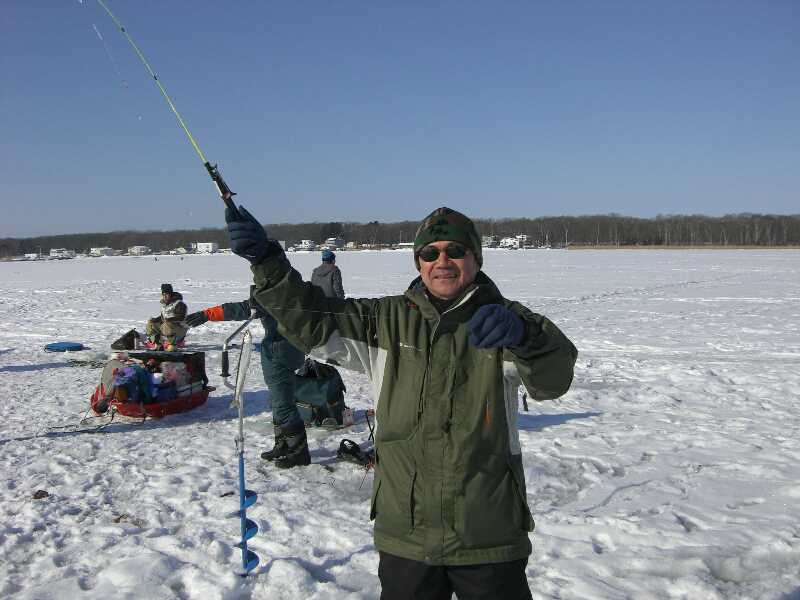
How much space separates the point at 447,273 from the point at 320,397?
169 inches

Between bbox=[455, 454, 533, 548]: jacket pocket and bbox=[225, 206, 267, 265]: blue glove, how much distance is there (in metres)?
1.06

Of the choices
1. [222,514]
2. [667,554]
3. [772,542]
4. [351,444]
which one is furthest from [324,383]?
[772,542]

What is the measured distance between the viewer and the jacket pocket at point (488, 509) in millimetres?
1980

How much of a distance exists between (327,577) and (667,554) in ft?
6.88

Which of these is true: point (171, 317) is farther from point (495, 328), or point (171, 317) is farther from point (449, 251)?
point (495, 328)

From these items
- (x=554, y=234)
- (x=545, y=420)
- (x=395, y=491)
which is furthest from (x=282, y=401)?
(x=554, y=234)

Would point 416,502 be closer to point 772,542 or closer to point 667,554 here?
point 667,554

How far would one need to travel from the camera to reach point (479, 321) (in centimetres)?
186

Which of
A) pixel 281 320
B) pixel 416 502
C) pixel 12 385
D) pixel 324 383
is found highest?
pixel 281 320

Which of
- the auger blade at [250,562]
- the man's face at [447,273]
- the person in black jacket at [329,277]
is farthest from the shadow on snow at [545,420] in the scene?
the man's face at [447,273]

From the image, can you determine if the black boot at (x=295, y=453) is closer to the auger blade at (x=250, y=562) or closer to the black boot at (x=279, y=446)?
the black boot at (x=279, y=446)

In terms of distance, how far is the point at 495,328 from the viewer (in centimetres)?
184

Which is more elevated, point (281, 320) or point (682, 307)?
point (281, 320)

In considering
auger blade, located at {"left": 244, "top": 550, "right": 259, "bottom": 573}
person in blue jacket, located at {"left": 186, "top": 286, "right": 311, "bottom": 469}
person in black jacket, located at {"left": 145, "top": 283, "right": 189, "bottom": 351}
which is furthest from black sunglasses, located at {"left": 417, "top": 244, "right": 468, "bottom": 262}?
person in black jacket, located at {"left": 145, "top": 283, "right": 189, "bottom": 351}
